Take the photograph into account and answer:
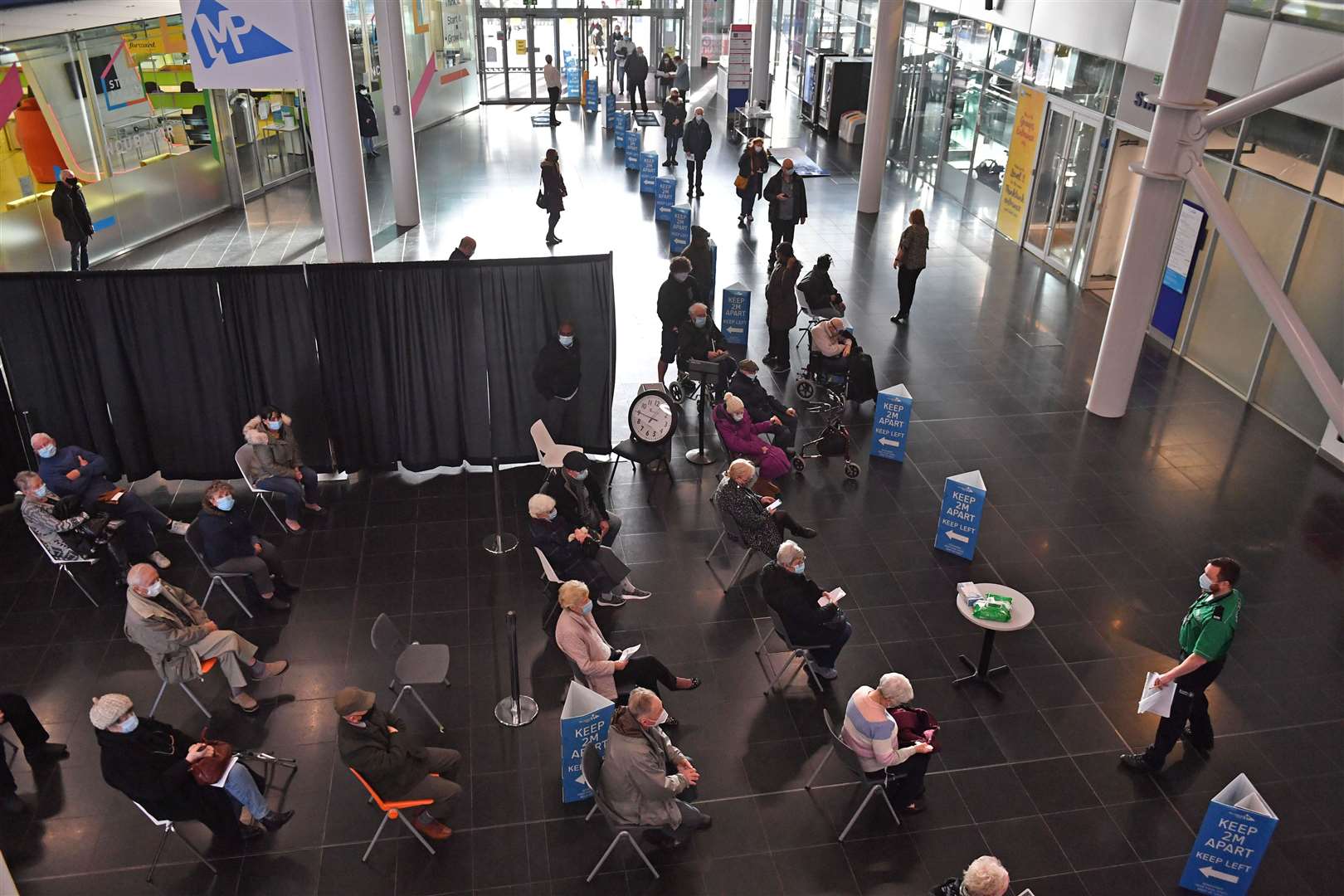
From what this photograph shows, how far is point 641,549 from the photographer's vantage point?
366 inches

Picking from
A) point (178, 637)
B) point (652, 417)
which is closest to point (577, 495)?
point (652, 417)

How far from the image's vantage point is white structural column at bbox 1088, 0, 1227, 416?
9781 millimetres

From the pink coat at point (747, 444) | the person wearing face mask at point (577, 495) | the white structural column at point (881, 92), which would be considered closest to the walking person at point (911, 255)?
the pink coat at point (747, 444)

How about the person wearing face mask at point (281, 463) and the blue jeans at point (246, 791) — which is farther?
the person wearing face mask at point (281, 463)

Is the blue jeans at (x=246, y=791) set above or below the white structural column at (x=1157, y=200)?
below

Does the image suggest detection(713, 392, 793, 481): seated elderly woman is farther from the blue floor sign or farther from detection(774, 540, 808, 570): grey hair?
the blue floor sign

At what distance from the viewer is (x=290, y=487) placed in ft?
30.7

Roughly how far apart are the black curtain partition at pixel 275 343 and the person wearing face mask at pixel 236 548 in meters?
1.72

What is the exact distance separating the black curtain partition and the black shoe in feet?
14.4

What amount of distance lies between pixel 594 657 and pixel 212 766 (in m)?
2.45

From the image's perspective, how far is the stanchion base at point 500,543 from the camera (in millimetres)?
9250

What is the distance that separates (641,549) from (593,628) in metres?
2.21

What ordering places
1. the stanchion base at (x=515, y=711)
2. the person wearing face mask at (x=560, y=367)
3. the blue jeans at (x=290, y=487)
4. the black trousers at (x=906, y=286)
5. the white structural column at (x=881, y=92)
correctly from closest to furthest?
the stanchion base at (x=515, y=711) < the blue jeans at (x=290, y=487) < the person wearing face mask at (x=560, y=367) < the black trousers at (x=906, y=286) < the white structural column at (x=881, y=92)

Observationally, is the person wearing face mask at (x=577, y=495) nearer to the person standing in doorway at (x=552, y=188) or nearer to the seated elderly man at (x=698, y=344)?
the seated elderly man at (x=698, y=344)
